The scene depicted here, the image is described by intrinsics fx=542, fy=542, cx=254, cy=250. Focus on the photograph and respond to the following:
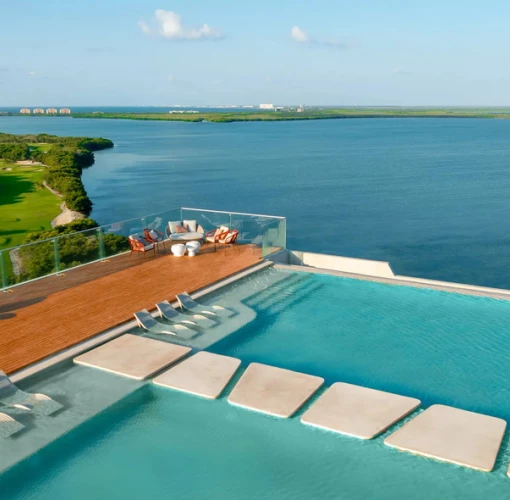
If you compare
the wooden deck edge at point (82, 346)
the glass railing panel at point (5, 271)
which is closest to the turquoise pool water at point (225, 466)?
the wooden deck edge at point (82, 346)

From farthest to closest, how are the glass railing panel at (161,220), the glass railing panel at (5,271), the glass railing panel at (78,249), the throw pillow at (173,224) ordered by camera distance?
1. the throw pillow at (173,224)
2. the glass railing panel at (161,220)
3. the glass railing panel at (78,249)
4. the glass railing panel at (5,271)

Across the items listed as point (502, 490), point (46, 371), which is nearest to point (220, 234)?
point (46, 371)

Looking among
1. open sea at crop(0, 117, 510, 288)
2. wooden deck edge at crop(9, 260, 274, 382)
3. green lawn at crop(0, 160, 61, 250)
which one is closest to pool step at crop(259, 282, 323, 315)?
wooden deck edge at crop(9, 260, 274, 382)

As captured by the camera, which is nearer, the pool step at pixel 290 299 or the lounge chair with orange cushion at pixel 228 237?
the pool step at pixel 290 299

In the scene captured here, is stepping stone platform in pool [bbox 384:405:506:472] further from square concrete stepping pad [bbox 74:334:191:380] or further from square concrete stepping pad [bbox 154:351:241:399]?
square concrete stepping pad [bbox 74:334:191:380]

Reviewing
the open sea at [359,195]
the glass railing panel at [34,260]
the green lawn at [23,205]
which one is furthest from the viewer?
the green lawn at [23,205]

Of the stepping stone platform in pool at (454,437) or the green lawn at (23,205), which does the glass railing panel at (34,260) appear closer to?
the stepping stone platform in pool at (454,437)

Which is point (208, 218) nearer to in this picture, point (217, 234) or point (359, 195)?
point (217, 234)
